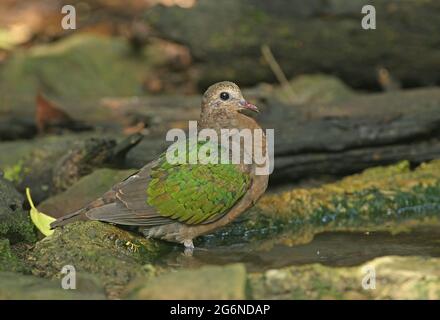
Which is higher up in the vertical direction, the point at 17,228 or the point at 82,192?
the point at 82,192

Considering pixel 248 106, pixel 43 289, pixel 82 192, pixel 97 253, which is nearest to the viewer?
pixel 43 289

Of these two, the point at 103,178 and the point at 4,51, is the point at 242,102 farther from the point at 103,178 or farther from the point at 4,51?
the point at 4,51

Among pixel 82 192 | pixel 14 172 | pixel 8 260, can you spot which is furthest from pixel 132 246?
pixel 14 172

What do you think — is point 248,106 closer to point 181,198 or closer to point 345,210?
point 181,198

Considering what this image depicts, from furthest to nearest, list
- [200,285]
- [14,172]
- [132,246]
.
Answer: [14,172]
[132,246]
[200,285]

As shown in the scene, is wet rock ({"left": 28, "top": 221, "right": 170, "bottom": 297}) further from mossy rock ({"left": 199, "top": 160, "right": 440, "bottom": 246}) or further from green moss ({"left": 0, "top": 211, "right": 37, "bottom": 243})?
mossy rock ({"left": 199, "top": 160, "right": 440, "bottom": 246})

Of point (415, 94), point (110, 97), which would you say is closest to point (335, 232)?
point (415, 94)

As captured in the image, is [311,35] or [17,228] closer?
[17,228]

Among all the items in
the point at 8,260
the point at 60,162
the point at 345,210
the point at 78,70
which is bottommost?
the point at 8,260
